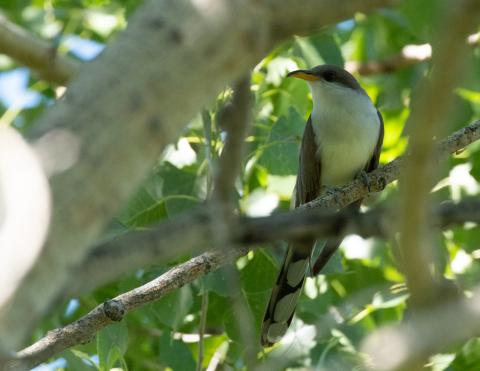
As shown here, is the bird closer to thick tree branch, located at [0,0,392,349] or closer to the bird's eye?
the bird's eye

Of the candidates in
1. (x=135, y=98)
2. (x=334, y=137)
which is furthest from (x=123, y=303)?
(x=334, y=137)

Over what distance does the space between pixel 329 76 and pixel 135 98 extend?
14.8 feet

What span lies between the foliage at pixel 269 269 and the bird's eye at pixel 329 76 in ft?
0.91

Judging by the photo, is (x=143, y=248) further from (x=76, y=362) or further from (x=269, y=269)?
(x=269, y=269)

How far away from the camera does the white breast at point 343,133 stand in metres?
5.38

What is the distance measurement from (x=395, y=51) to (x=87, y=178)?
6.68 meters

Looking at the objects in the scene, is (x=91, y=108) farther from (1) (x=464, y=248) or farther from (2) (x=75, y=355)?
(1) (x=464, y=248)

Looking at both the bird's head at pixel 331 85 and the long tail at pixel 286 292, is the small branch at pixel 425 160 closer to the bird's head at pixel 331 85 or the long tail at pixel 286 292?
the long tail at pixel 286 292

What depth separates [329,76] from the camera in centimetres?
577

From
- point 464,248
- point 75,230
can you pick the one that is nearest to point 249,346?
point 75,230

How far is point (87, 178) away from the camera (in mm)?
1327

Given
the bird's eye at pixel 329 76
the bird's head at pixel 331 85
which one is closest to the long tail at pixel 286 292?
the bird's head at pixel 331 85

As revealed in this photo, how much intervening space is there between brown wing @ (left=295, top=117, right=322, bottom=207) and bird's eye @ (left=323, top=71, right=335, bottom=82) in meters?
0.41

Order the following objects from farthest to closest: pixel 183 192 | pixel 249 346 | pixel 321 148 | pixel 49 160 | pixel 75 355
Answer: pixel 321 148 → pixel 183 192 → pixel 75 355 → pixel 249 346 → pixel 49 160
